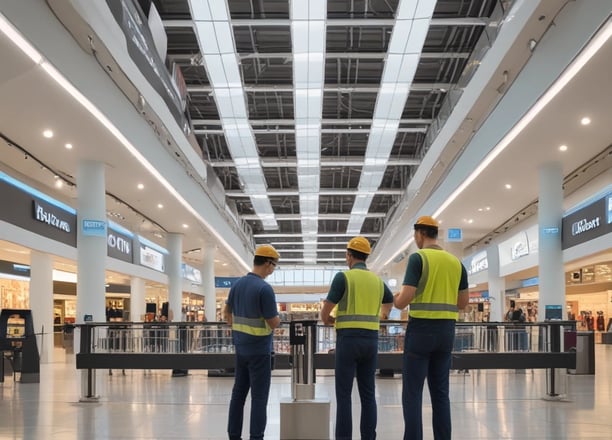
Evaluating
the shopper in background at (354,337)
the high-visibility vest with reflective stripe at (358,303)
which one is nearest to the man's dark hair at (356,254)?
the shopper in background at (354,337)

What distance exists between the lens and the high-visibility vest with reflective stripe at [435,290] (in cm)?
A: 451

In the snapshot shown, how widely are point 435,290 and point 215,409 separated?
441cm

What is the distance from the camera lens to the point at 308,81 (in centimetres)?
1759

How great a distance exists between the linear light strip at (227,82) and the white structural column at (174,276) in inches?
152

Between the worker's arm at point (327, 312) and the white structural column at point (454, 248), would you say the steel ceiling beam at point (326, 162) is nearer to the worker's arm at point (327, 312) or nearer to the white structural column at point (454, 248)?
the white structural column at point (454, 248)

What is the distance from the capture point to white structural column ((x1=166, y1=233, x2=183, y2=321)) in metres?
27.9

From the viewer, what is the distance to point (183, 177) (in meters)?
20.9

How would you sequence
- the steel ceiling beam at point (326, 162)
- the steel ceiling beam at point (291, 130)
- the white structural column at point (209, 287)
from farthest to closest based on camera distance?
the white structural column at point (209, 287) → the steel ceiling beam at point (326, 162) → the steel ceiling beam at point (291, 130)

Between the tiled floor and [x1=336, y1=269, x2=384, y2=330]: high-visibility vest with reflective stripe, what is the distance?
1582 mm

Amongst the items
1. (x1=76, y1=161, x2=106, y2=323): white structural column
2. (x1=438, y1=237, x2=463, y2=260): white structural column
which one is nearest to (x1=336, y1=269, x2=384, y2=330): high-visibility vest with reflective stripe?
(x1=76, y1=161, x2=106, y2=323): white structural column

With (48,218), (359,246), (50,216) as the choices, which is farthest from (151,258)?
(359,246)

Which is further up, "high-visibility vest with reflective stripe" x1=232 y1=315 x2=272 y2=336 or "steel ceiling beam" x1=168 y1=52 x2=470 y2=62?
"steel ceiling beam" x1=168 y1=52 x2=470 y2=62

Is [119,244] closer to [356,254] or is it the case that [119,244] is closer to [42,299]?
[42,299]

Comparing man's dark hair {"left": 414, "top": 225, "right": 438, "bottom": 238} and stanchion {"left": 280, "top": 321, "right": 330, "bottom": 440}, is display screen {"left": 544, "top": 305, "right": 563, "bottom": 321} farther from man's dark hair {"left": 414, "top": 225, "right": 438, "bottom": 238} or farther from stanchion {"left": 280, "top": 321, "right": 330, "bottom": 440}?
man's dark hair {"left": 414, "top": 225, "right": 438, "bottom": 238}
